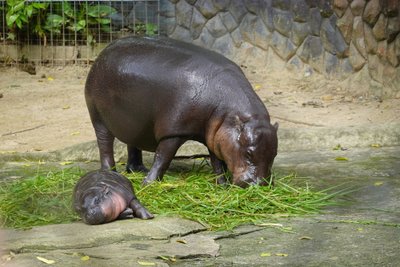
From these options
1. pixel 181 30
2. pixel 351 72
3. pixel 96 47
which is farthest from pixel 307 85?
pixel 96 47

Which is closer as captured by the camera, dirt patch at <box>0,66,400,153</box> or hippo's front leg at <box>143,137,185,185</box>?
hippo's front leg at <box>143,137,185,185</box>

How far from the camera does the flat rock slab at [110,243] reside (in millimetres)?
4621

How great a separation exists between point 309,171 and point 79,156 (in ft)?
6.90

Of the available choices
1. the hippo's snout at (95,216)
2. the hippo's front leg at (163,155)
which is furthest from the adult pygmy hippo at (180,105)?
the hippo's snout at (95,216)

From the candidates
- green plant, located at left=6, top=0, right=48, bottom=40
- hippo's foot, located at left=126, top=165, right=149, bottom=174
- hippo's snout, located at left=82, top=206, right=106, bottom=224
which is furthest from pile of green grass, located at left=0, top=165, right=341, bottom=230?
green plant, located at left=6, top=0, right=48, bottom=40

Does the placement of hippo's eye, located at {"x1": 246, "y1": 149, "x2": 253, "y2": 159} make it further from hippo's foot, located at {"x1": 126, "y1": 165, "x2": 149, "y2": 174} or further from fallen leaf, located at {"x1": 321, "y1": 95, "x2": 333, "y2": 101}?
fallen leaf, located at {"x1": 321, "y1": 95, "x2": 333, "y2": 101}

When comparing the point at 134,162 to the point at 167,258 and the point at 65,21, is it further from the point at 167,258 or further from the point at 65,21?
the point at 65,21

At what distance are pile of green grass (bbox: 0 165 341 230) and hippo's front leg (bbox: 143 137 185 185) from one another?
9cm

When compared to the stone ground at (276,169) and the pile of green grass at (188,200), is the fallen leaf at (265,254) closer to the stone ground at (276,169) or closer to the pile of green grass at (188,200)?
the stone ground at (276,169)

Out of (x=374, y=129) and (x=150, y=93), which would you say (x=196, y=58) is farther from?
(x=374, y=129)

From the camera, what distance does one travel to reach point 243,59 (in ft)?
42.6

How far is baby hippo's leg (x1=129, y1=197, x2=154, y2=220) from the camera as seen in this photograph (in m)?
5.59

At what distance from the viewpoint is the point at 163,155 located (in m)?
6.53

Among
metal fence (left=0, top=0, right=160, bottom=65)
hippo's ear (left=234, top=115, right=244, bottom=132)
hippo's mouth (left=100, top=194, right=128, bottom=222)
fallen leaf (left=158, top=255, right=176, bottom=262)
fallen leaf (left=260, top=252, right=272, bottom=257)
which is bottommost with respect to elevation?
metal fence (left=0, top=0, right=160, bottom=65)
